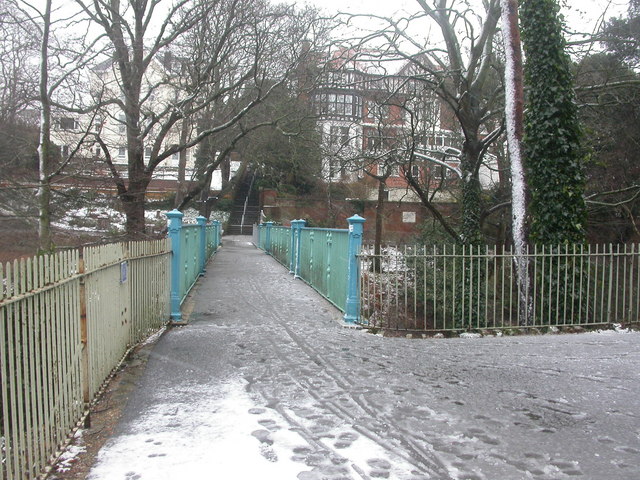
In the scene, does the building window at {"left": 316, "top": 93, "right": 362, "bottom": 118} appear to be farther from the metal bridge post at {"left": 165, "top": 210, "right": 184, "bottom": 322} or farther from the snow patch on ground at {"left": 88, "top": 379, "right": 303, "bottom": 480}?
the snow patch on ground at {"left": 88, "top": 379, "right": 303, "bottom": 480}

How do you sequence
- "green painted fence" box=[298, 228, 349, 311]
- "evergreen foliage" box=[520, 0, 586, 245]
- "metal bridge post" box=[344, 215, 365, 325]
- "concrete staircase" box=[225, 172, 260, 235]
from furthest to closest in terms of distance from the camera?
"concrete staircase" box=[225, 172, 260, 235]
"evergreen foliage" box=[520, 0, 586, 245]
"green painted fence" box=[298, 228, 349, 311]
"metal bridge post" box=[344, 215, 365, 325]

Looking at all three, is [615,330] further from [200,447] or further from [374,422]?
[200,447]

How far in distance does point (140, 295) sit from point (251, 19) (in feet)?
40.1

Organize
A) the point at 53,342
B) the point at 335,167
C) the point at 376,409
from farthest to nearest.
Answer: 1. the point at 335,167
2. the point at 376,409
3. the point at 53,342

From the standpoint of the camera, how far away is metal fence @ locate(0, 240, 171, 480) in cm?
330

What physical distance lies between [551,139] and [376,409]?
7.62 m

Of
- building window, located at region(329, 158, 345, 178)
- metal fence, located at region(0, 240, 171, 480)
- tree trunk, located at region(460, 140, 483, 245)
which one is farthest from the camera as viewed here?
building window, located at region(329, 158, 345, 178)

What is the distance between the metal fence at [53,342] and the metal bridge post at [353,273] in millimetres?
3836

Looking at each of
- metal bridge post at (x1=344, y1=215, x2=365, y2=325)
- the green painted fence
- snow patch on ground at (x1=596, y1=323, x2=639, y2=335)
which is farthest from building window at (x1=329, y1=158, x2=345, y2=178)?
snow patch on ground at (x1=596, y1=323, x2=639, y2=335)

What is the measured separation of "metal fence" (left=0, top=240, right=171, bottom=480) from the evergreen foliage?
7.84 meters

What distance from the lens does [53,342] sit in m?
4.05

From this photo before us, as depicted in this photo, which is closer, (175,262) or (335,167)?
(175,262)

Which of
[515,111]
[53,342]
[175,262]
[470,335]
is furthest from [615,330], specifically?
[53,342]

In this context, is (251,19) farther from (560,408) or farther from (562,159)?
(560,408)
